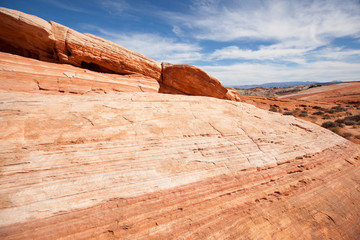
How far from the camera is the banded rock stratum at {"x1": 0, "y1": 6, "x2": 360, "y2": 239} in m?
2.72

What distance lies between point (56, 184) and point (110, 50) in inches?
358

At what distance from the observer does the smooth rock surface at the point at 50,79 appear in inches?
244

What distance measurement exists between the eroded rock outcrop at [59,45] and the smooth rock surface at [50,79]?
808 mm

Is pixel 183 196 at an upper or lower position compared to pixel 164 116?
lower

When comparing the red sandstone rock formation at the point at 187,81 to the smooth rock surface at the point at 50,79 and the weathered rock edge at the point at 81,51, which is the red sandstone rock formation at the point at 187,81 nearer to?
the weathered rock edge at the point at 81,51

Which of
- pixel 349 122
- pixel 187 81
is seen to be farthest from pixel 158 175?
pixel 349 122

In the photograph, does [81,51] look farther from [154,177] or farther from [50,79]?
[154,177]

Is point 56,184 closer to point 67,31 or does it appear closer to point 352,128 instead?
point 67,31

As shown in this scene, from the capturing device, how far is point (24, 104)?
4230 millimetres

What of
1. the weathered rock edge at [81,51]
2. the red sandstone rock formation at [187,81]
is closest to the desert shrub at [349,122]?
the red sandstone rock formation at [187,81]

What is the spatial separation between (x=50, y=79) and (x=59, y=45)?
7.92ft

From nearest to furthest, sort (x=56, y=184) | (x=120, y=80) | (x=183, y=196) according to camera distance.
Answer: (x=56, y=184) < (x=183, y=196) < (x=120, y=80)

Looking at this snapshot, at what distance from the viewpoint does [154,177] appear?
342cm

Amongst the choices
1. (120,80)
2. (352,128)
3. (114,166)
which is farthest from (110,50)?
(352,128)
